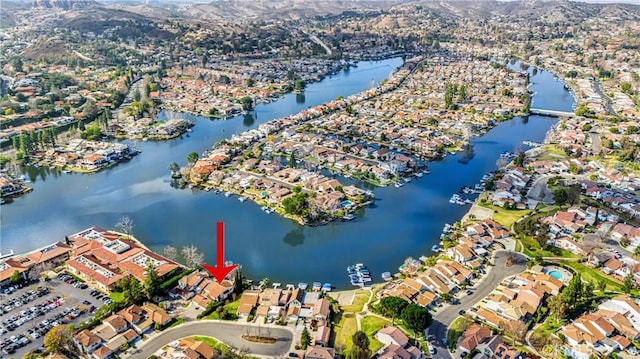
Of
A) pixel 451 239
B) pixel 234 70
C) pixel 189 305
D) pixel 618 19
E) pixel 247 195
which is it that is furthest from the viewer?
pixel 618 19

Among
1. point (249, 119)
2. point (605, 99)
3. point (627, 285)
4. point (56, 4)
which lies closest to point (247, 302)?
point (627, 285)

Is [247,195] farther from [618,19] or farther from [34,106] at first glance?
[618,19]

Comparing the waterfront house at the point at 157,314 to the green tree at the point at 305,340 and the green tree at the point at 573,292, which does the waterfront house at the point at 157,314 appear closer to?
the green tree at the point at 305,340

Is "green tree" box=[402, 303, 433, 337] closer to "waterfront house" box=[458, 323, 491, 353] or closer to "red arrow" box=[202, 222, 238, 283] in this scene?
"waterfront house" box=[458, 323, 491, 353]

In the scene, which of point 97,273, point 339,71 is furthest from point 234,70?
point 97,273

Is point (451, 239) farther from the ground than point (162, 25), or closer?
closer

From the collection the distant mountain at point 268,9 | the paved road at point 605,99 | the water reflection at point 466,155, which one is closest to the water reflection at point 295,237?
the water reflection at point 466,155

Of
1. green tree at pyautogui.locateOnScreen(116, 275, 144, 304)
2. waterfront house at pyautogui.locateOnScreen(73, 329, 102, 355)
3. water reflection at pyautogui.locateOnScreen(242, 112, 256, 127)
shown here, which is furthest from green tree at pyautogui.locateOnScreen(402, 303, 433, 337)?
water reflection at pyautogui.locateOnScreen(242, 112, 256, 127)

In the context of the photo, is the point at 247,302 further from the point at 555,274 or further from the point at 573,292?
the point at 555,274
